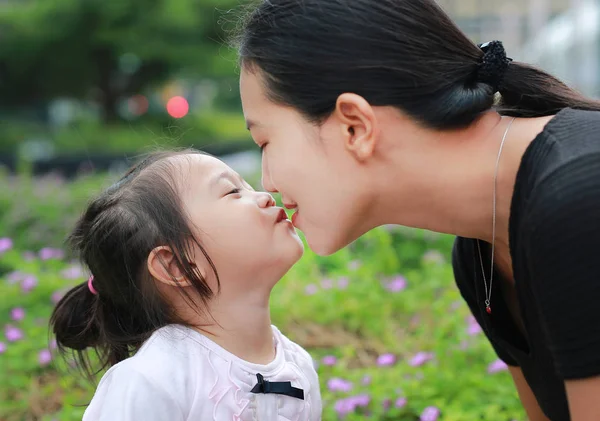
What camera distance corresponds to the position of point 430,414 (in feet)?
8.16

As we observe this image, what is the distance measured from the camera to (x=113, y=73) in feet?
62.8

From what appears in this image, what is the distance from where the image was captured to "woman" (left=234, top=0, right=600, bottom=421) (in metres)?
1.60

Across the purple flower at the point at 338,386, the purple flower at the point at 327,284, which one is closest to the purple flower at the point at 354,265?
the purple flower at the point at 327,284

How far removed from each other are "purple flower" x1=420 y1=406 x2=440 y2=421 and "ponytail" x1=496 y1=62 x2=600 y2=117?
1.11m

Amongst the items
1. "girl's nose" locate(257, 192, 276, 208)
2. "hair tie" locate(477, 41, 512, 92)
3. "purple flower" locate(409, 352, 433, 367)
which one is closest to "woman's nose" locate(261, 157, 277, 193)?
"girl's nose" locate(257, 192, 276, 208)

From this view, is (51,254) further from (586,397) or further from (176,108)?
(176,108)

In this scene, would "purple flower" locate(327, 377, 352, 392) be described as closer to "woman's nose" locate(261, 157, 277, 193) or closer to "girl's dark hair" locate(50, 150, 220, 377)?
"girl's dark hair" locate(50, 150, 220, 377)

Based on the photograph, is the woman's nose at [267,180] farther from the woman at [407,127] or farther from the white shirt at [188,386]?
the white shirt at [188,386]

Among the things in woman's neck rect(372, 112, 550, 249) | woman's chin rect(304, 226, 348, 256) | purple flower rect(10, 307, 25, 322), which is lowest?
purple flower rect(10, 307, 25, 322)

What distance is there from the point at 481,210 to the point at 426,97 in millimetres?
277

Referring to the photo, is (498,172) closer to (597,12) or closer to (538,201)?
(538,201)

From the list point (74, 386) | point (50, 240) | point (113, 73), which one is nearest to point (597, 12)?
point (50, 240)

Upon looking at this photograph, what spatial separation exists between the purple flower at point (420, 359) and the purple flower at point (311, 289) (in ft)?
2.55

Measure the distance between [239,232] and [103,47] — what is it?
16296mm
